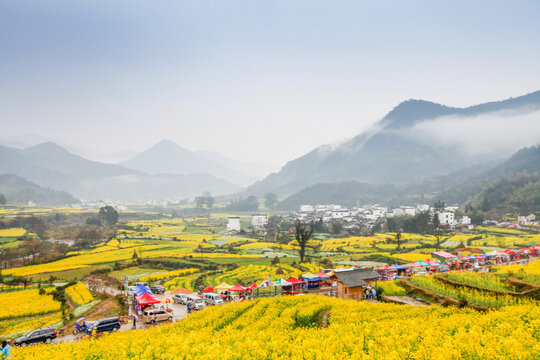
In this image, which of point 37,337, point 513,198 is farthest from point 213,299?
point 513,198

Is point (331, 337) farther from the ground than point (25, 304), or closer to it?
farther from the ground

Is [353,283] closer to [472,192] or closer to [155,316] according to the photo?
[155,316]

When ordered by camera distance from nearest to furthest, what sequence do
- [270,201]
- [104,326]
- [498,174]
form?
[104,326] → [498,174] → [270,201]

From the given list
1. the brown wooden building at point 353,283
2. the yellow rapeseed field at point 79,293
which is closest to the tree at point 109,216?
the yellow rapeseed field at point 79,293

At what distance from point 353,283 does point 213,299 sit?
11.2m

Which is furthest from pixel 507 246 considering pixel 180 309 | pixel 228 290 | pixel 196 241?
pixel 196 241

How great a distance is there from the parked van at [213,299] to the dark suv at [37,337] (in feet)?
35.8

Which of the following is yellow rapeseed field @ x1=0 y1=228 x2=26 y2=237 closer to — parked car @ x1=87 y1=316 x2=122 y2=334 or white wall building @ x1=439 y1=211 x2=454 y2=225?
parked car @ x1=87 y1=316 x2=122 y2=334

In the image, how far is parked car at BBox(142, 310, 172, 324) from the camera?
71.6 ft

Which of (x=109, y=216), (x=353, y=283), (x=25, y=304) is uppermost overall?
(x=109, y=216)

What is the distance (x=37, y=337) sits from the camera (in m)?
18.0

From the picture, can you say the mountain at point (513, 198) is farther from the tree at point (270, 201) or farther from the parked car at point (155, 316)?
the tree at point (270, 201)

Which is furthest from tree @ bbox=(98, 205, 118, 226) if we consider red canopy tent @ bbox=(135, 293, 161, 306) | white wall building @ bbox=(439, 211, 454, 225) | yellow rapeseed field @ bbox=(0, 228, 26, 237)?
white wall building @ bbox=(439, 211, 454, 225)

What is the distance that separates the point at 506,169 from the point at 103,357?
674 feet
